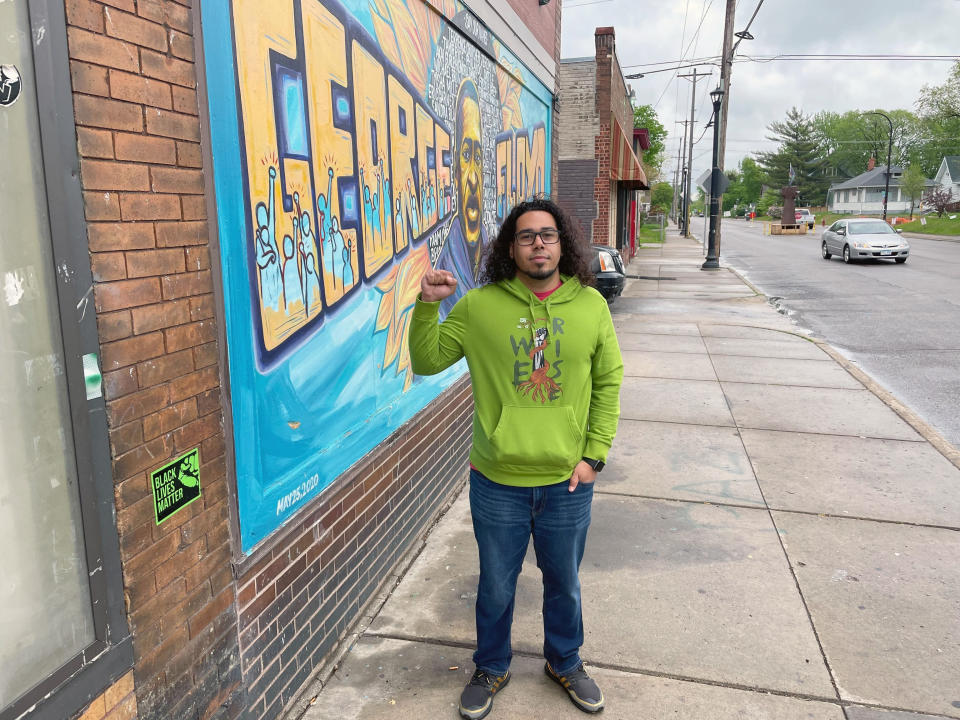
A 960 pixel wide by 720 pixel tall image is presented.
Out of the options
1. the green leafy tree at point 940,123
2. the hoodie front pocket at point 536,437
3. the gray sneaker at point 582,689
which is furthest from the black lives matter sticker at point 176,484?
the green leafy tree at point 940,123

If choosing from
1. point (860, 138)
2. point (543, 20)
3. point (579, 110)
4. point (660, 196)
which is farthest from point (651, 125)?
point (860, 138)

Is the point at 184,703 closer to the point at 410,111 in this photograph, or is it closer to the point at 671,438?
the point at 410,111

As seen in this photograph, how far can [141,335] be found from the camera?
1965 mm

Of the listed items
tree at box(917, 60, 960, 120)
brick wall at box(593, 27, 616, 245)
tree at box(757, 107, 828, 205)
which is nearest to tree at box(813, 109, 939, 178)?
tree at box(757, 107, 828, 205)

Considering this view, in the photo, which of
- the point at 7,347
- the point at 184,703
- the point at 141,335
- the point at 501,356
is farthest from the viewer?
the point at 501,356

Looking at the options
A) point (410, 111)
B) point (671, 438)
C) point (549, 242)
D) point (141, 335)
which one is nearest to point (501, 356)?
point (549, 242)

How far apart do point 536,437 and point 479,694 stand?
1053mm

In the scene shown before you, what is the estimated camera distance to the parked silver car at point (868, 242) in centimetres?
2317

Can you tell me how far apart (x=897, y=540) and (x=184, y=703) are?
3887mm

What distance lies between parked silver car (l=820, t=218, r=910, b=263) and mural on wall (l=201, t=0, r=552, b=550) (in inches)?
874

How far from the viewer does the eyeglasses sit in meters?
2.59

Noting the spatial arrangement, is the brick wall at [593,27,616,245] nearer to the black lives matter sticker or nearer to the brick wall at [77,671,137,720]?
the black lives matter sticker

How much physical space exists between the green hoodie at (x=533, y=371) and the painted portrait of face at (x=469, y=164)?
258 centimetres

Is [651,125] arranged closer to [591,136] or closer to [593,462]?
[591,136]
